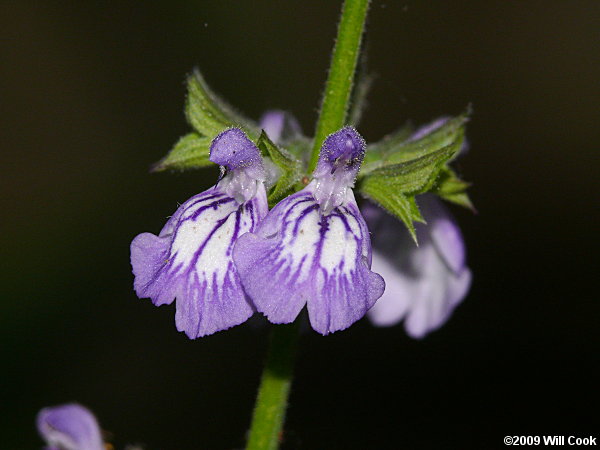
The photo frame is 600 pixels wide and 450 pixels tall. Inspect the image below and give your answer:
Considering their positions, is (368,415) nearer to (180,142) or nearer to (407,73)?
(407,73)

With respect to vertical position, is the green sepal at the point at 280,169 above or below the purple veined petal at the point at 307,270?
above

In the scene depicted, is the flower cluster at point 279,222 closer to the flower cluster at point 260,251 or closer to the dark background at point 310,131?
the flower cluster at point 260,251

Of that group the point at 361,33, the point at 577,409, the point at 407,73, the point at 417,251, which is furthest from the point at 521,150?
the point at 361,33

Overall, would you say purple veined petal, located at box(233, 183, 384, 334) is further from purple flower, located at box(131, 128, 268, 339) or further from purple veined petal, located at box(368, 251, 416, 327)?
purple veined petal, located at box(368, 251, 416, 327)

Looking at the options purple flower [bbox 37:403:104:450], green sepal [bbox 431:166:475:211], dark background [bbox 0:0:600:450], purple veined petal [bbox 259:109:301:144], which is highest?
dark background [bbox 0:0:600:450]

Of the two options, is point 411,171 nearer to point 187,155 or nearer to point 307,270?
point 307,270

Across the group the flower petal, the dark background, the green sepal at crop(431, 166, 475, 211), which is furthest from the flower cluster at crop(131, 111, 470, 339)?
the dark background

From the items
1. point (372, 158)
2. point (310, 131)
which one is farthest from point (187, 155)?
point (310, 131)

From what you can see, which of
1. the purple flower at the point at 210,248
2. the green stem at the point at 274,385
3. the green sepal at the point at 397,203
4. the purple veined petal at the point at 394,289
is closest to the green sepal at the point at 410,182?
the green sepal at the point at 397,203
